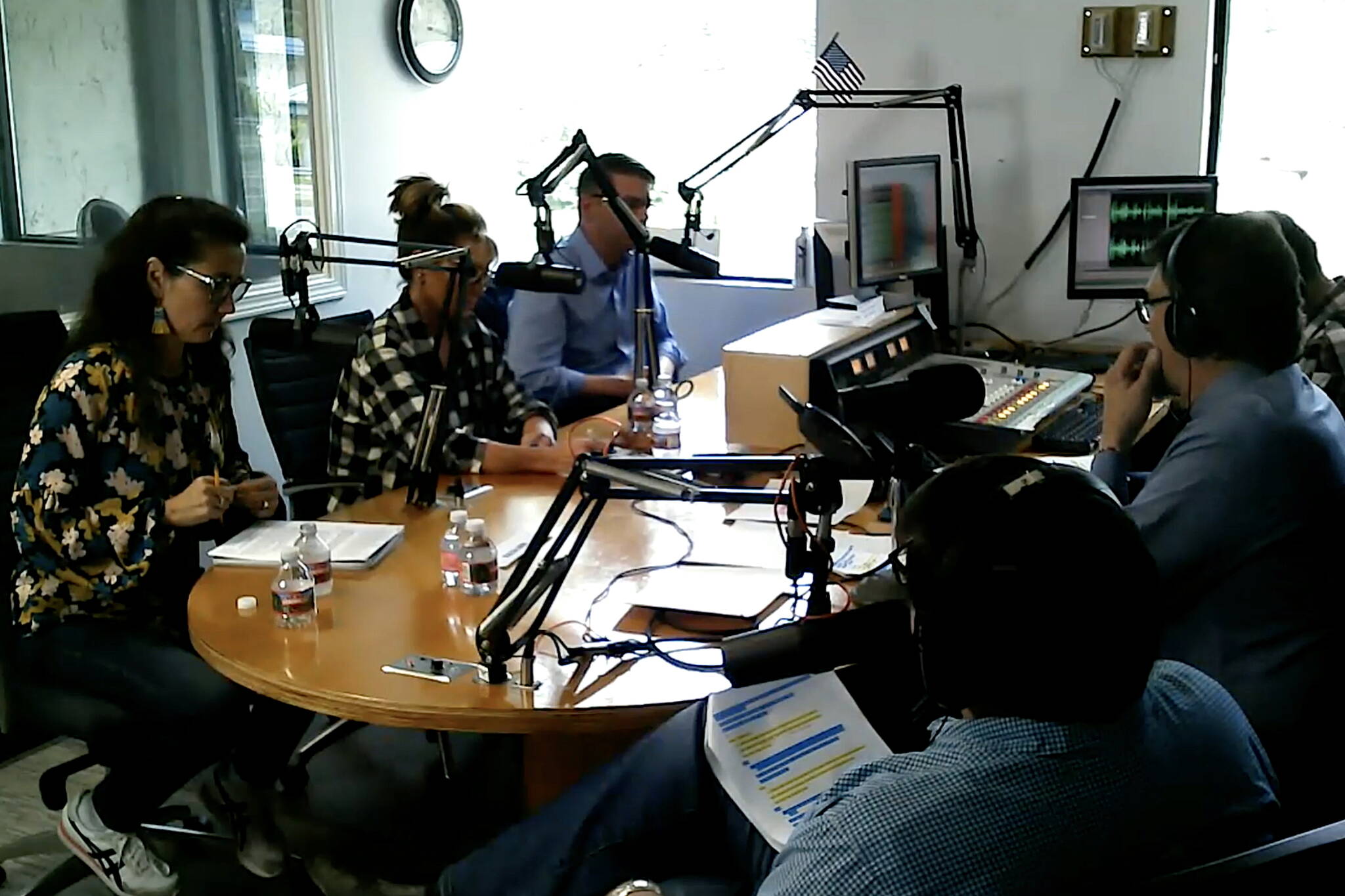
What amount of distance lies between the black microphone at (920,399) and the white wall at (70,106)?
239 centimetres

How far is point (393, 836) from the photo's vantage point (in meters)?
2.66

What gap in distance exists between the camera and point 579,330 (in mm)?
3586

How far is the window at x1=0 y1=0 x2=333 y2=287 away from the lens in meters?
3.26

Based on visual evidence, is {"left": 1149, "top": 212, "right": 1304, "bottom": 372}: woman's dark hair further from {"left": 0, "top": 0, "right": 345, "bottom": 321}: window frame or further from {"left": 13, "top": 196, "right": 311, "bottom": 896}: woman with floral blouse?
{"left": 0, "top": 0, "right": 345, "bottom": 321}: window frame

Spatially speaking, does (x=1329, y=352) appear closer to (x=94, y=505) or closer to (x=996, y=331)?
(x=996, y=331)

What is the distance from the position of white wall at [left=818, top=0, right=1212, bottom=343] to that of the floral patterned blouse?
7.72ft

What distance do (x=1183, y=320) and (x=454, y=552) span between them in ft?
3.62

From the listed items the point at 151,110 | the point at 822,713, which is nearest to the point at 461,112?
Answer: the point at 151,110

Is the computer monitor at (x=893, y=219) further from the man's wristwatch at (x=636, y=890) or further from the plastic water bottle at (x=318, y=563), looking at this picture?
the man's wristwatch at (x=636, y=890)

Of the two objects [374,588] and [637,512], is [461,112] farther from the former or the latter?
[374,588]

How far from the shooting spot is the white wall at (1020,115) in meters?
3.58

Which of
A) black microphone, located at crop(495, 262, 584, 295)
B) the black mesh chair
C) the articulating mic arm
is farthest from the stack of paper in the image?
the articulating mic arm

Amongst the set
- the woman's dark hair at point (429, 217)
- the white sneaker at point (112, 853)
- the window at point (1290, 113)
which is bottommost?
the white sneaker at point (112, 853)

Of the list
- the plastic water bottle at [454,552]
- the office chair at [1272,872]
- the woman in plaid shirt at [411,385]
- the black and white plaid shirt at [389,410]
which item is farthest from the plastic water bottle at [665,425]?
the office chair at [1272,872]
